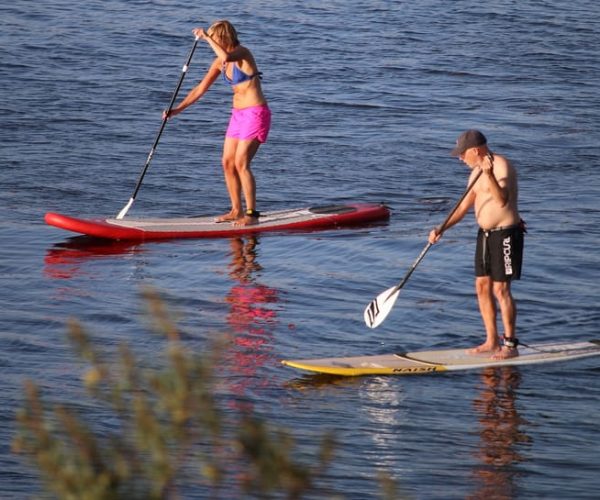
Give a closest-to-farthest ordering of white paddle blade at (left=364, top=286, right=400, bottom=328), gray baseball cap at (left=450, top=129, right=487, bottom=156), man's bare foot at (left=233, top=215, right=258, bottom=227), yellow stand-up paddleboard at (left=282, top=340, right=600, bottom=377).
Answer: gray baseball cap at (left=450, top=129, right=487, bottom=156)
yellow stand-up paddleboard at (left=282, top=340, right=600, bottom=377)
white paddle blade at (left=364, top=286, right=400, bottom=328)
man's bare foot at (left=233, top=215, right=258, bottom=227)

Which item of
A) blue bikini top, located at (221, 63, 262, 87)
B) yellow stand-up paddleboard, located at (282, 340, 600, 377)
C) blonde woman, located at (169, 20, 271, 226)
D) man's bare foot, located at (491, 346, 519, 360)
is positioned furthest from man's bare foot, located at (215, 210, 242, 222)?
man's bare foot, located at (491, 346, 519, 360)

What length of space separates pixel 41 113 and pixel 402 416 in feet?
37.8

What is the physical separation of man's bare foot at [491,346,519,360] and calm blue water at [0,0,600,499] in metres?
0.11

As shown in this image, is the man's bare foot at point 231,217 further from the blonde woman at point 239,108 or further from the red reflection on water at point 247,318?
the red reflection on water at point 247,318

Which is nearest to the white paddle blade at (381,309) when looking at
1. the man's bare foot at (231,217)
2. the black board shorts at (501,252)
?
the black board shorts at (501,252)

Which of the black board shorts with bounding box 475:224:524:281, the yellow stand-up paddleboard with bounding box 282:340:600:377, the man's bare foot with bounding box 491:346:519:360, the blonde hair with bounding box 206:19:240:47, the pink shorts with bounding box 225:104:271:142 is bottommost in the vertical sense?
the yellow stand-up paddleboard with bounding box 282:340:600:377

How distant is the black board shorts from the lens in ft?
26.5

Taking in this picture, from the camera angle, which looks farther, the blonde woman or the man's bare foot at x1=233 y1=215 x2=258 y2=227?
the man's bare foot at x1=233 y1=215 x2=258 y2=227

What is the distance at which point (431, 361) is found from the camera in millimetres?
8234

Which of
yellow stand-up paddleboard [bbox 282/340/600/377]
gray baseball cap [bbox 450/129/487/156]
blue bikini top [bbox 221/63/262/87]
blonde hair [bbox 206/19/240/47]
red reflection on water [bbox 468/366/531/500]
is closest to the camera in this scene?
red reflection on water [bbox 468/366/531/500]

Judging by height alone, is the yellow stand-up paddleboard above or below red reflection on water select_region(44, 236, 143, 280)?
above

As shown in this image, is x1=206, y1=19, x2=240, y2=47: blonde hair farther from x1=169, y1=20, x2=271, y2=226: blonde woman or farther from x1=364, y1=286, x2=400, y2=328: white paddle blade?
x1=364, y1=286, x2=400, y2=328: white paddle blade

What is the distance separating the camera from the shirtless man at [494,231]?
7.94 metres

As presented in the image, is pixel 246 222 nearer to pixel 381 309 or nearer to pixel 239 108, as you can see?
pixel 239 108
